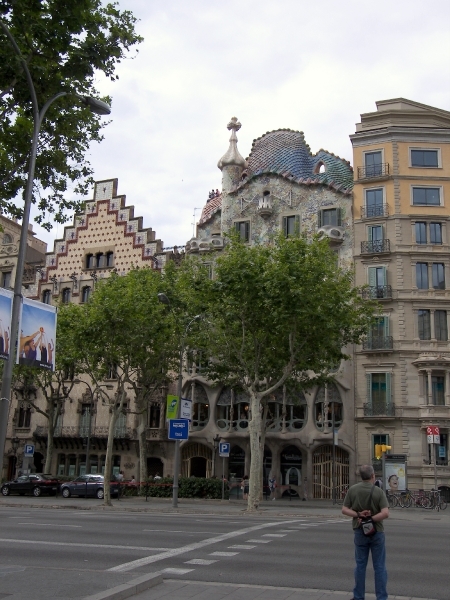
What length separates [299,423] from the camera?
132 feet

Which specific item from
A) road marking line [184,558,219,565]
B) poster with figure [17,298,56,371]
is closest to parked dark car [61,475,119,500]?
road marking line [184,558,219,565]

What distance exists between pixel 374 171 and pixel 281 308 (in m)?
17.7

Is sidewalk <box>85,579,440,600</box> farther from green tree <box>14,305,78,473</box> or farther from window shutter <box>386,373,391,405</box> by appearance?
window shutter <box>386,373,391,405</box>

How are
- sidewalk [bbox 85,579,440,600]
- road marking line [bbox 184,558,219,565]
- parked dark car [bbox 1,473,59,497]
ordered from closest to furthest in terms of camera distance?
1. sidewalk [bbox 85,579,440,600]
2. road marking line [bbox 184,558,219,565]
3. parked dark car [bbox 1,473,59,497]

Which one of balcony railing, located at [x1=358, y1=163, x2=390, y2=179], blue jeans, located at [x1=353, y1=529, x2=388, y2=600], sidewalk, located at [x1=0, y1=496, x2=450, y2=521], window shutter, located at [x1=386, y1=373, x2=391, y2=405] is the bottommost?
sidewalk, located at [x1=0, y1=496, x2=450, y2=521]

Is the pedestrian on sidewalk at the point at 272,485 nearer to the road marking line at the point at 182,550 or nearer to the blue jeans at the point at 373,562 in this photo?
the road marking line at the point at 182,550

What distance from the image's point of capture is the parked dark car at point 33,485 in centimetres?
3978

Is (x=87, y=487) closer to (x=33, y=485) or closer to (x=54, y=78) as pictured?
(x=33, y=485)

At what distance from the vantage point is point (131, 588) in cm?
938

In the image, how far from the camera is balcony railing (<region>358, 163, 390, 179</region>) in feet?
137

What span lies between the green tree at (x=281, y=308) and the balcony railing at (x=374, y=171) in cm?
1181

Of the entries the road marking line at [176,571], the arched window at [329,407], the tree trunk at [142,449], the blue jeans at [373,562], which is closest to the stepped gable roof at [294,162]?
the arched window at [329,407]

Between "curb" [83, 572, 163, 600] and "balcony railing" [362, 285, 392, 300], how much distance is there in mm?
30760

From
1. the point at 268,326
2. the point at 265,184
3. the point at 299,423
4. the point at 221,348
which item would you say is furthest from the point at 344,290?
the point at 265,184
